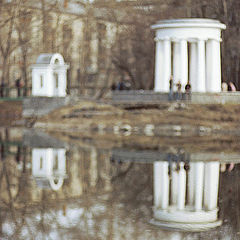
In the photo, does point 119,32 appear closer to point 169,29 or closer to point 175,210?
point 169,29

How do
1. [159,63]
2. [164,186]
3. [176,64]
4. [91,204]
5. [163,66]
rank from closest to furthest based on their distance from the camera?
[91,204] < [164,186] < [163,66] < [159,63] < [176,64]

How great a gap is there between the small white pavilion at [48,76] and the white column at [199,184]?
2687 centimetres

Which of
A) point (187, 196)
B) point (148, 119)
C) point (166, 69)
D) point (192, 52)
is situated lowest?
point (187, 196)

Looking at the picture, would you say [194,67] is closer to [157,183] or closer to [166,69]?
[166,69]

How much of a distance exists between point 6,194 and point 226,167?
738cm

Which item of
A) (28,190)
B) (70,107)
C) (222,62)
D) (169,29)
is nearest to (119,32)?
(222,62)

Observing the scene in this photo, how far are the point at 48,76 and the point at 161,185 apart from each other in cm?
3147

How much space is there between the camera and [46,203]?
51.2 feet

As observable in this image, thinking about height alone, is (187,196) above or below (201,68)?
below

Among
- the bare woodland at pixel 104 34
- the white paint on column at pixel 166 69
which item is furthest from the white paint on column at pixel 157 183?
the bare woodland at pixel 104 34

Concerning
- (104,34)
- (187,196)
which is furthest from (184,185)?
(104,34)

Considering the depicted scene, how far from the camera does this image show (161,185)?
18.4 meters

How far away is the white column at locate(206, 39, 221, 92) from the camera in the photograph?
49438 mm

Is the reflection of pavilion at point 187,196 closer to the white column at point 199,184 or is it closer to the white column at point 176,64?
the white column at point 199,184
